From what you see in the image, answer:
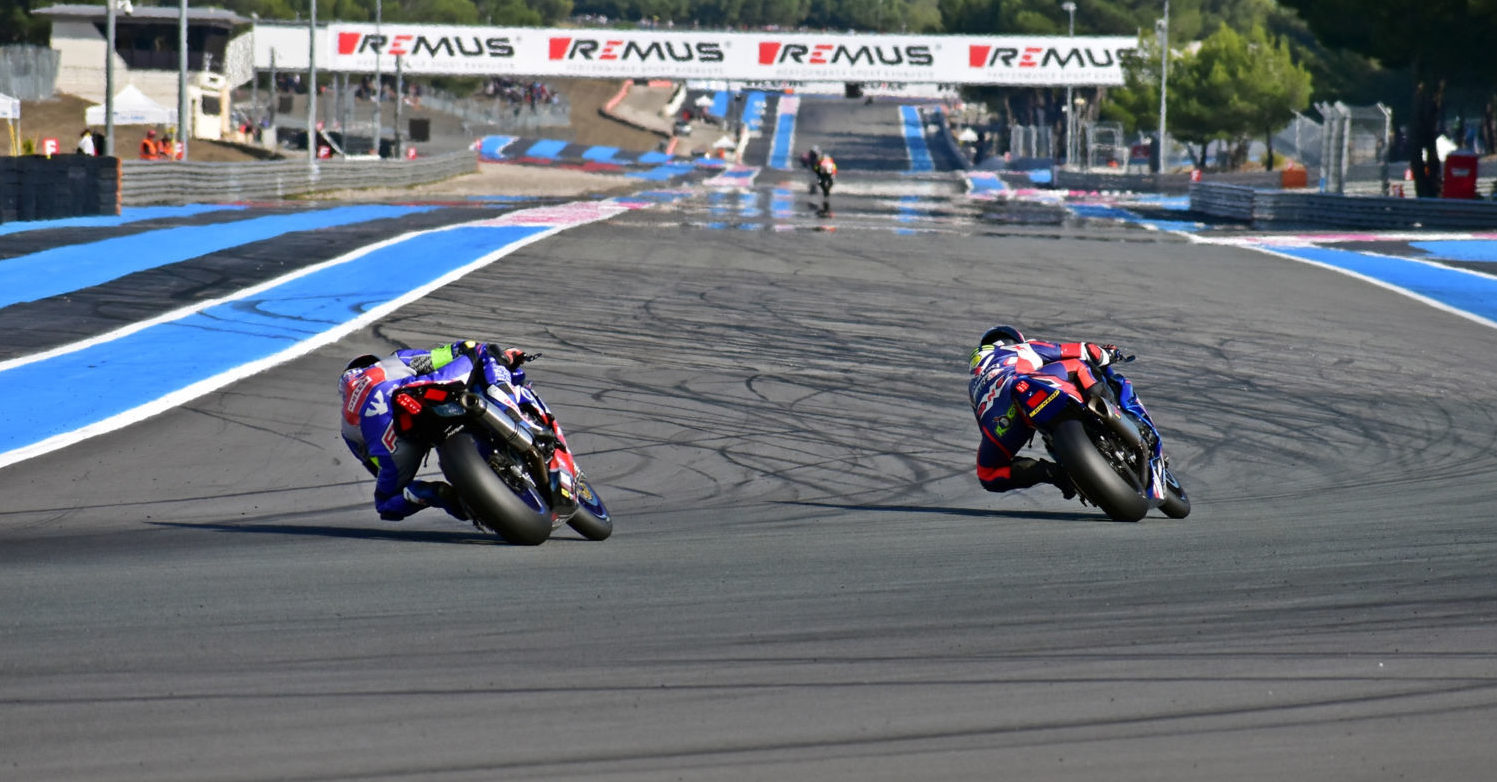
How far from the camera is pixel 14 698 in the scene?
477cm

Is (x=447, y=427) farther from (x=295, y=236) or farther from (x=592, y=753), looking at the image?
(x=295, y=236)

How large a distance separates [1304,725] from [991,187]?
60274 mm

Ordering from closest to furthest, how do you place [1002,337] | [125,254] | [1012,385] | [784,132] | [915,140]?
[1012,385], [1002,337], [125,254], [915,140], [784,132]

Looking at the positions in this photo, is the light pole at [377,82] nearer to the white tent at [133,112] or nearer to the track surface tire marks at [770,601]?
the white tent at [133,112]

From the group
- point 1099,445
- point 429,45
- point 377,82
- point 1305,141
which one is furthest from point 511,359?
point 429,45

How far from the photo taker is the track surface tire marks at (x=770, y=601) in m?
4.43

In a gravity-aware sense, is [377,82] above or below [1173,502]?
above

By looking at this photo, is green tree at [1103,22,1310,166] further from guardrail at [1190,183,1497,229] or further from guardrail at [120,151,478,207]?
guardrail at [120,151,478,207]

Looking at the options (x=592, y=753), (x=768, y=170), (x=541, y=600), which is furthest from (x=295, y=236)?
(x=768, y=170)

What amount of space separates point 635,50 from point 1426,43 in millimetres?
49258

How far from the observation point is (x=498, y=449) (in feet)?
23.9

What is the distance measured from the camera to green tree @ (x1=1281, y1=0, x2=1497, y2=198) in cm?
4325

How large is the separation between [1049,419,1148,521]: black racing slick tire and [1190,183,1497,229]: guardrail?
2954 centimetres

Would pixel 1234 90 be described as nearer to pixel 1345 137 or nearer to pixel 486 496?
pixel 1345 137
